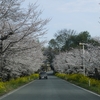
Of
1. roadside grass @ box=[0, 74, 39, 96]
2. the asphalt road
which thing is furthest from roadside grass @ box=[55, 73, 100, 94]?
roadside grass @ box=[0, 74, 39, 96]

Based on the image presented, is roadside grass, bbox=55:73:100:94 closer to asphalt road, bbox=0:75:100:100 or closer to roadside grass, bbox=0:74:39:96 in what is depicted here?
asphalt road, bbox=0:75:100:100

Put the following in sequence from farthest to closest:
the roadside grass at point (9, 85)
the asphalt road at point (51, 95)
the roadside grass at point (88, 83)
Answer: the roadside grass at point (88, 83) → the roadside grass at point (9, 85) → the asphalt road at point (51, 95)

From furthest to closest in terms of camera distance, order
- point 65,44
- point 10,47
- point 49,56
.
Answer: point 49,56 → point 65,44 → point 10,47

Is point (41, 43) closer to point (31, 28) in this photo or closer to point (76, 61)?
point (31, 28)

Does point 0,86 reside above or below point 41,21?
below

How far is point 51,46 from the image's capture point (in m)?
126

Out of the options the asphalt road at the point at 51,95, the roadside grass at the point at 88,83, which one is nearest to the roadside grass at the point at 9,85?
the asphalt road at the point at 51,95

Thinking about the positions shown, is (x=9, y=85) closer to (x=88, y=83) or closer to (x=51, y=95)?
(x=88, y=83)

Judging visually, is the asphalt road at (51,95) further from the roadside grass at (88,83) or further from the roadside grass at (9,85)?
the roadside grass at (88,83)

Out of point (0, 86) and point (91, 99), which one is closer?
point (91, 99)

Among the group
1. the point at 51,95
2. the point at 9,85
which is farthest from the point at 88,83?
the point at 51,95

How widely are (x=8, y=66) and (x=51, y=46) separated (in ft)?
312

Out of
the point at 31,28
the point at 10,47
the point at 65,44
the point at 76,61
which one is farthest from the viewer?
the point at 65,44

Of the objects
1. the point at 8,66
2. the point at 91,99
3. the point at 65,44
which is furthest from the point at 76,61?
the point at 65,44
